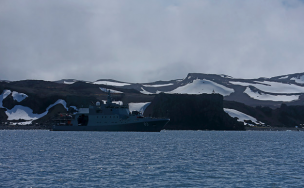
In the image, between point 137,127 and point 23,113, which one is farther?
point 23,113

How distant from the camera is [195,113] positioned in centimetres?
13750

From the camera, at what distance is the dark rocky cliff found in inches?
5325

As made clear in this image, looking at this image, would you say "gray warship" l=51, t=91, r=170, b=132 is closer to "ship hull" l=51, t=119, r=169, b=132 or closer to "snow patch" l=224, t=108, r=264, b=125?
"ship hull" l=51, t=119, r=169, b=132

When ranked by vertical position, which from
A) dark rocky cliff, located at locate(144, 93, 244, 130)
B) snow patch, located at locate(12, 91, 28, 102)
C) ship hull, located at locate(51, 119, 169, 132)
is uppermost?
snow patch, located at locate(12, 91, 28, 102)

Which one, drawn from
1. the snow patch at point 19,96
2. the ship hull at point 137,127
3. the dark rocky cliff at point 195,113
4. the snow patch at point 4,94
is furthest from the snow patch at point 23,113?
the ship hull at point 137,127

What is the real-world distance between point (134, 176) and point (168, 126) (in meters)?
108

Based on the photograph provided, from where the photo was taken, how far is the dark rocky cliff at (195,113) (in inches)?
5325

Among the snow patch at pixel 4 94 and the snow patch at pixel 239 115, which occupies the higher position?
the snow patch at pixel 4 94

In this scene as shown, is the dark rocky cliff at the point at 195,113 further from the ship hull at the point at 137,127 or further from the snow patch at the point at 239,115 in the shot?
the ship hull at the point at 137,127

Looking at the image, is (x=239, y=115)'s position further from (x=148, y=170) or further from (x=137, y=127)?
(x=148, y=170)

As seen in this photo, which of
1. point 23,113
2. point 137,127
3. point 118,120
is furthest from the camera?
point 23,113

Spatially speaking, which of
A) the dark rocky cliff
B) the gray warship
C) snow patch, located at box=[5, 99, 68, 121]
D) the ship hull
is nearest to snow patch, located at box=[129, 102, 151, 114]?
the dark rocky cliff

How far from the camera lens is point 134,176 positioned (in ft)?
92.5

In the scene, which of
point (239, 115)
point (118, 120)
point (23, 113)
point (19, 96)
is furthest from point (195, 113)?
point (19, 96)
